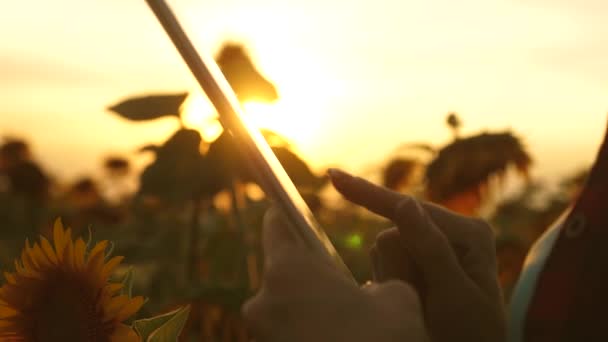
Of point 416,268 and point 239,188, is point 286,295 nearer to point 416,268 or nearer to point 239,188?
point 416,268

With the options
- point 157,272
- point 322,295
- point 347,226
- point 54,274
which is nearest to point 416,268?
point 322,295

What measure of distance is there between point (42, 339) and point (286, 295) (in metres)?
0.33

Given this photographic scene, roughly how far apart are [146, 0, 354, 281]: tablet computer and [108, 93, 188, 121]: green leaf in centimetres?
80

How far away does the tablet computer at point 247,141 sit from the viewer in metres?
0.62

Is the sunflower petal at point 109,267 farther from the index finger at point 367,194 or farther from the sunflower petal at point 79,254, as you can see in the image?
the index finger at point 367,194

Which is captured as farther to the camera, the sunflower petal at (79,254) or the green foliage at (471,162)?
the green foliage at (471,162)

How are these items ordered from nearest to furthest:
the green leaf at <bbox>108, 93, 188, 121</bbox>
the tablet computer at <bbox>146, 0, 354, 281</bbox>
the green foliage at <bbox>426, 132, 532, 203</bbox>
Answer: the tablet computer at <bbox>146, 0, 354, 281</bbox> < the green leaf at <bbox>108, 93, 188, 121</bbox> < the green foliage at <bbox>426, 132, 532, 203</bbox>

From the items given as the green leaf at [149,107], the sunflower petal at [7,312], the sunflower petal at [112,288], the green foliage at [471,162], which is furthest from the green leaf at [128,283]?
the green foliage at [471,162]

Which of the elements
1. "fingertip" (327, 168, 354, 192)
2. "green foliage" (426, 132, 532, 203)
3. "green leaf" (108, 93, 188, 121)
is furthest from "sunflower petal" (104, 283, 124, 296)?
"green foliage" (426, 132, 532, 203)

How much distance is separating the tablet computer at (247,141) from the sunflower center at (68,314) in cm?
29

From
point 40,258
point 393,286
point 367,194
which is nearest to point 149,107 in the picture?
point 40,258

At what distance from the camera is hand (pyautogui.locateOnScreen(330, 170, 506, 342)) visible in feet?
2.67

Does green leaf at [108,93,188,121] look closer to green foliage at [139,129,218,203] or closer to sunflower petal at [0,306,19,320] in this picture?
green foliage at [139,129,218,203]

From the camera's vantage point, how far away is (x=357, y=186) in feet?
2.80
